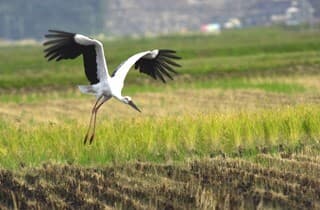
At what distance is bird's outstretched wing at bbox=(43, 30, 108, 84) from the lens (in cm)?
1109

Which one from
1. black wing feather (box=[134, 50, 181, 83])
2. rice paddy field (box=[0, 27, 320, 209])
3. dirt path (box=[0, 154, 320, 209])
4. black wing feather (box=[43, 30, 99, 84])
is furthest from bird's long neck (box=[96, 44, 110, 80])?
dirt path (box=[0, 154, 320, 209])

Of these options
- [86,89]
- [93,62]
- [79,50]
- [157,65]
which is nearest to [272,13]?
[157,65]

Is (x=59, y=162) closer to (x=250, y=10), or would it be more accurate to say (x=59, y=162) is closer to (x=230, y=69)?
(x=230, y=69)

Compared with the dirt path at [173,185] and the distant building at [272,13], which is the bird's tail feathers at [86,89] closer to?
the dirt path at [173,185]

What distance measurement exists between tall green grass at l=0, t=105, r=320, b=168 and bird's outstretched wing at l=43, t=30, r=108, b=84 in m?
0.81

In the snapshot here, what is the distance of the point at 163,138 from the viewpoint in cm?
1130

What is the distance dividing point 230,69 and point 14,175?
22618 millimetres

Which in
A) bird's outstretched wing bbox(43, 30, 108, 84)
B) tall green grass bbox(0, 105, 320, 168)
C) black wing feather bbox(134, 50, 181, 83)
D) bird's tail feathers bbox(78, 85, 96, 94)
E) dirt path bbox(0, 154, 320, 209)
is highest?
bird's outstretched wing bbox(43, 30, 108, 84)

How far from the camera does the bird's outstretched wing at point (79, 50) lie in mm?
11094

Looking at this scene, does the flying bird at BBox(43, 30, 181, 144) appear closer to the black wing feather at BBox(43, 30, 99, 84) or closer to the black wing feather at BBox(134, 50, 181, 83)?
the black wing feather at BBox(43, 30, 99, 84)

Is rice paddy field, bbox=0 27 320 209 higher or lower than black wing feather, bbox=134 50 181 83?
lower

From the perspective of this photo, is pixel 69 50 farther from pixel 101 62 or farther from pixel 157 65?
pixel 157 65

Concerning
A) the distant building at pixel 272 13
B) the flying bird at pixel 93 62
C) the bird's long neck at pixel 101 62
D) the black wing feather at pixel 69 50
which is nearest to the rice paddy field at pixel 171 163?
the flying bird at pixel 93 62

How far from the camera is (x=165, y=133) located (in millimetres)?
11359
